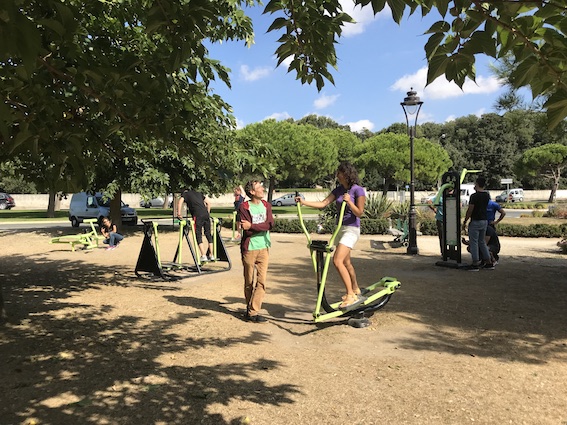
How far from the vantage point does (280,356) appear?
4.18 metres

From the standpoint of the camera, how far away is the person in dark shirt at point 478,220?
8.23 meters

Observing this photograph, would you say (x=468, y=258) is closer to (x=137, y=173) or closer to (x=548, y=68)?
(x=548, y=68)

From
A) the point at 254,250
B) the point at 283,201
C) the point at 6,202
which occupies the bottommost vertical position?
the point at 254,250

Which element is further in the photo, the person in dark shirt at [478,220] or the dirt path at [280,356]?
the person in dark shirt at [478,220]

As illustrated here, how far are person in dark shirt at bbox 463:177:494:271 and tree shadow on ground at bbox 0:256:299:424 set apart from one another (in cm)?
529

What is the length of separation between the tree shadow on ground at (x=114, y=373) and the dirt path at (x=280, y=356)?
2 centimetres

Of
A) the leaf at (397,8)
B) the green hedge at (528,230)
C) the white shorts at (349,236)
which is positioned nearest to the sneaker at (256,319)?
the white shorts at (349,236)

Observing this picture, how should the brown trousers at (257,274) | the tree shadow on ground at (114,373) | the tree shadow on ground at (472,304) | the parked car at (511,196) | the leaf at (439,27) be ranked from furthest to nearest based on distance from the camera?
the parked car at (511,196) < the brown trousers at (257,274) < the tree shadow on ground at (472,304) < the tree shadow on ground at (114,373) < the leaf at (439,27)

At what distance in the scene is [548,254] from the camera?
11.5m

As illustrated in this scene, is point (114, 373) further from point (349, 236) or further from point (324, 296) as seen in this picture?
point (349, 236)

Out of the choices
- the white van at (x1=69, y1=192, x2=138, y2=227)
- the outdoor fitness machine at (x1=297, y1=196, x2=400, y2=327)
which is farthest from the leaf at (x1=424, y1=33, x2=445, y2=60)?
the white van at (x1=69, y1=192, x2=138, y2=227)

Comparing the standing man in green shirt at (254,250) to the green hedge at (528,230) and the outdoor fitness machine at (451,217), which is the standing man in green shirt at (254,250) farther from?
the green hedge at (528,230)

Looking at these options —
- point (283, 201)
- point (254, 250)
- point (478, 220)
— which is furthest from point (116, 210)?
point (283, 201)

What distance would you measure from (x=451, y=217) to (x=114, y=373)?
7473 millimetres
